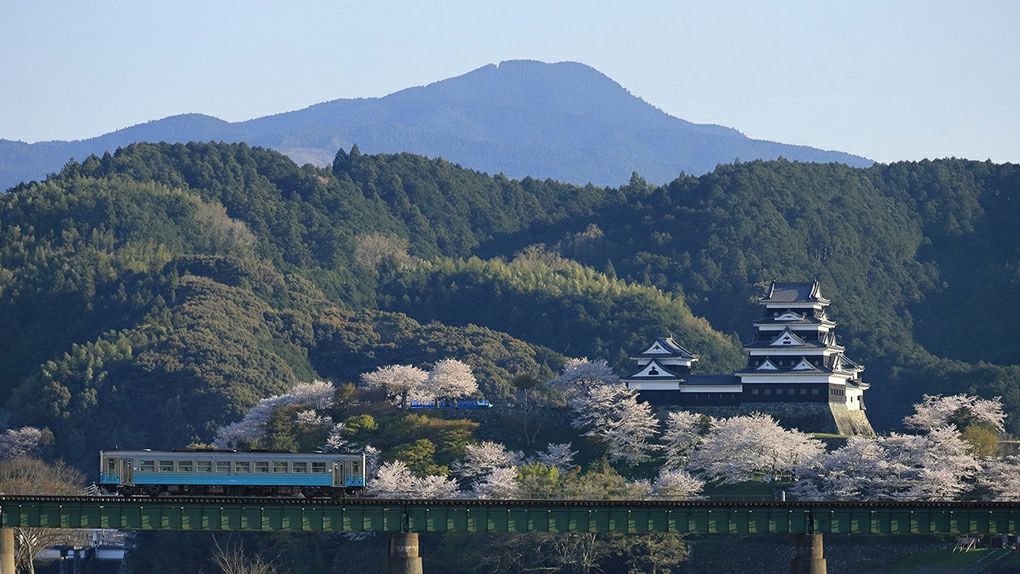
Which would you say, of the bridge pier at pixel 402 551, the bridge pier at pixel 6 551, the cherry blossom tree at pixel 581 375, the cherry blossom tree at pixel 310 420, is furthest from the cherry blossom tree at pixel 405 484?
the bridge pier at pixel 6 551

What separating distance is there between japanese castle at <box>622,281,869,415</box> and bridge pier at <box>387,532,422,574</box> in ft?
174

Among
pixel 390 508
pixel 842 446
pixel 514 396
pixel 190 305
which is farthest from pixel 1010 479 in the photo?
pixel 190 305

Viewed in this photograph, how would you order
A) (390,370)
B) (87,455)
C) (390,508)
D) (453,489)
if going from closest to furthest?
1. (390,508)
2. (453,489)
3. (390,370)
4. (87,455)

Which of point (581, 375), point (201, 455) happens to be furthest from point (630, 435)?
point (201, 455)

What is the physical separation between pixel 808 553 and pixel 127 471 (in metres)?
27.3

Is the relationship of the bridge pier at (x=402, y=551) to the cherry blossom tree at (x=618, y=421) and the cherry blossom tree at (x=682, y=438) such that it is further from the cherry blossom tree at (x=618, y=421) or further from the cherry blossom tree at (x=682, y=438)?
the cherry blossom tree at (x=618, y=421)

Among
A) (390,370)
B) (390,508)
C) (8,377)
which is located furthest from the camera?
(8,377)

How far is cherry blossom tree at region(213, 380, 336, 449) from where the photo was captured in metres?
139

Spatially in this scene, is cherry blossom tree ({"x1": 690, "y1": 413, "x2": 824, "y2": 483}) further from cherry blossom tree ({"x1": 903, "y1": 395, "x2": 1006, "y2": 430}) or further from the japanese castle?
the japanese castle

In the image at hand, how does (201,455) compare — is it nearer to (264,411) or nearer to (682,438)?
(682,438)

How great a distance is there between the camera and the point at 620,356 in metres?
184

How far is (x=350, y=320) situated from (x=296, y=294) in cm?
737

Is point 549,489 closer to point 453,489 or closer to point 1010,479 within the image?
point 453,489

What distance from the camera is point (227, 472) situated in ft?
291
